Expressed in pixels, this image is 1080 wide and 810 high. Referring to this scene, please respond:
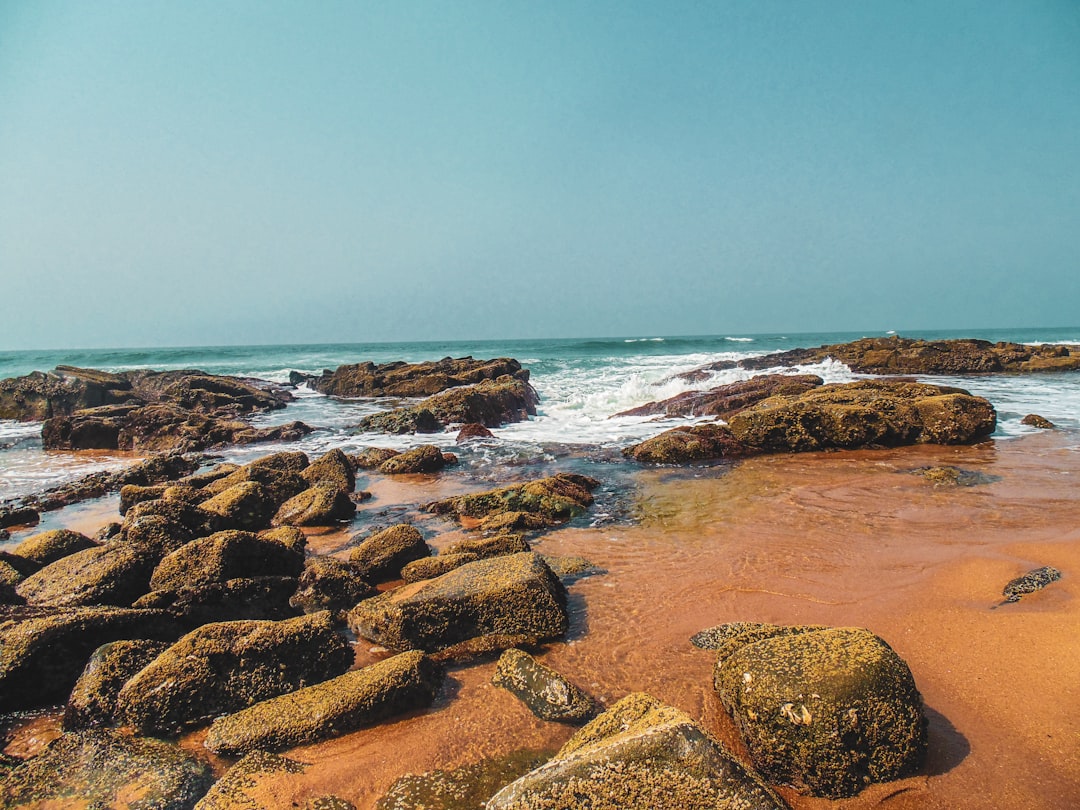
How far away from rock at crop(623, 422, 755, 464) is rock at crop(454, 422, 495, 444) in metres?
4.34

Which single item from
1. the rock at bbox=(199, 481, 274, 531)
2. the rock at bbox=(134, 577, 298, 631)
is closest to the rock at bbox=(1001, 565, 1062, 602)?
the rock at bbox=(134, 577, 298, 631)

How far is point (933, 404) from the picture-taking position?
11375mm

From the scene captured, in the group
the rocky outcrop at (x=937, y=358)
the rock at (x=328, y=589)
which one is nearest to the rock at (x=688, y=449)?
the rock at (x=328, y=589)

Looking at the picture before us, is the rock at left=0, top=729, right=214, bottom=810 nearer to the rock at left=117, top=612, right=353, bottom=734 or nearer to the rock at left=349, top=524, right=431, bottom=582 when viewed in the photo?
the rock at left=117, top=612, right=353, bottom=734

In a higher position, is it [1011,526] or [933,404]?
[933,404]

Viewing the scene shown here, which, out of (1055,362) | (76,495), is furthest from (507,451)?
(1055,362)

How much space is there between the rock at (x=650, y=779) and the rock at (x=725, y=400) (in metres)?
13.4

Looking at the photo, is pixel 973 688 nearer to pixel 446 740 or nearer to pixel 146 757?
pixel 446 740

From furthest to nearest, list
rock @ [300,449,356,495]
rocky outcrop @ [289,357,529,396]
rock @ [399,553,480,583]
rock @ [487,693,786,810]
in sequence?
rocky outcrop @ [289,357,529,396]
rock @ [300,449,356,495]
rock @ [399,553,480,583]
rock @ [487,693,786,810]

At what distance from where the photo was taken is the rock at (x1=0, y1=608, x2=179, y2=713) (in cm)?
366

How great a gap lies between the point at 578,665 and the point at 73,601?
4291 mm

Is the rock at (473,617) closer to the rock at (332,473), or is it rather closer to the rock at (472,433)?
the rock at (332,473)

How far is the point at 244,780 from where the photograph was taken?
2857 millimetres

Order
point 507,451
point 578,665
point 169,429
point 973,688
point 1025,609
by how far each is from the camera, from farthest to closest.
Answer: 1. point 169,429
2. point 507,451
3. point 1025,609
4. point 578,665
5. point 973,688
